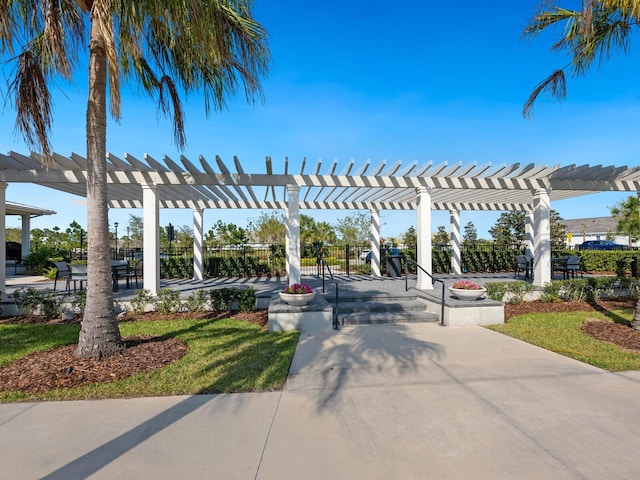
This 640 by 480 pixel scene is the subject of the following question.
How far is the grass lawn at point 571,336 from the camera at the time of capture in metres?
4.55

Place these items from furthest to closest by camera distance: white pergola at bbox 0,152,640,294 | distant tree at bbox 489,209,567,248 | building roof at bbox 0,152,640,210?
distant tree at bbox 489,209,567,248 → white pergola at bbox 0,152,640,294 → building roof at bbox 0,152,640,210

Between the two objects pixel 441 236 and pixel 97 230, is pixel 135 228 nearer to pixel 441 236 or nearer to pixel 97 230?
pixel 441 236

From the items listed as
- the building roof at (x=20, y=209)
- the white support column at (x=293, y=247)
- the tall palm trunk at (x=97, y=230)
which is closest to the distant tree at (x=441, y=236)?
the white support column at (x=293, y=247)

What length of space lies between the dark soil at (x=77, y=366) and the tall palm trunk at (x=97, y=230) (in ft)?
0.69

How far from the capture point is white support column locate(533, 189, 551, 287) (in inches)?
363

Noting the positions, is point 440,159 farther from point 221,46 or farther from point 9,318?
point 9,318

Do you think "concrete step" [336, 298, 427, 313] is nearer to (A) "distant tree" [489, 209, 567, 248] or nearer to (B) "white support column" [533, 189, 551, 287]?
(B) "white support column" [533, 189, 551, 287]

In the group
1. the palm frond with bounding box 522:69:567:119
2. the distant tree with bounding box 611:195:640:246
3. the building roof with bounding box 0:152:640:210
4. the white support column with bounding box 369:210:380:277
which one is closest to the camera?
the palm frond with bounding box 522:69:567:119

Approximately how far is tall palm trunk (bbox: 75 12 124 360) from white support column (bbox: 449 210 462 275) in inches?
497

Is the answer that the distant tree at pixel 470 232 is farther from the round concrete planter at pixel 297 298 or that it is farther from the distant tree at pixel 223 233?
the round concrete planter at pixel 297 298

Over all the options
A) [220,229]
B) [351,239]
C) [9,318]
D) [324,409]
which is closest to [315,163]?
[324,409]

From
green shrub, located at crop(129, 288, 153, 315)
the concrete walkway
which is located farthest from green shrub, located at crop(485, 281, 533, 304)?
green shrub, located at crop(129, 288, 153, 315)

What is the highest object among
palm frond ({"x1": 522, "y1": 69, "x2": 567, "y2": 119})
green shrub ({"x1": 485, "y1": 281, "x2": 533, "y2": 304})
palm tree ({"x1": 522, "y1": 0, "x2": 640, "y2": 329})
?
palm tree ({"x1": 522, "y1": 0, "x2": 640, "y2": 329})

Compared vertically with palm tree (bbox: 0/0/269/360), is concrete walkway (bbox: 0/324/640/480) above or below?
below
